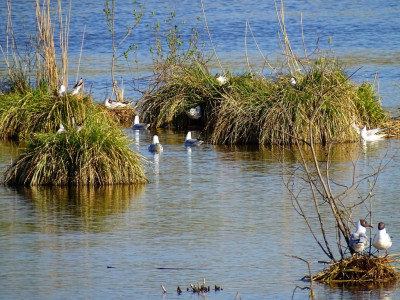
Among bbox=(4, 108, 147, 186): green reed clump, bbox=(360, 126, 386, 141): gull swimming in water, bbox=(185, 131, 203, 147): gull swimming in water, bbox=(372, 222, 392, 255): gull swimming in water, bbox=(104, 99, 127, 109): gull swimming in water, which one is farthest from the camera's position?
bbox=(104, 99, 127, 109): gull swimming in water

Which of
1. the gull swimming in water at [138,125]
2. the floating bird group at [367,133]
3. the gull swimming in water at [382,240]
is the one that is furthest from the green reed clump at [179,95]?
the gull swimming in water at [382,240]

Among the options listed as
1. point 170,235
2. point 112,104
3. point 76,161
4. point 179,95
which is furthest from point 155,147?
point 170,235

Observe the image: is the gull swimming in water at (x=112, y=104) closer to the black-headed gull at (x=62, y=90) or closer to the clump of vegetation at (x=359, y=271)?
the black-headed gull at (x=62, y=90)

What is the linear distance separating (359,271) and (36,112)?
29.9ft

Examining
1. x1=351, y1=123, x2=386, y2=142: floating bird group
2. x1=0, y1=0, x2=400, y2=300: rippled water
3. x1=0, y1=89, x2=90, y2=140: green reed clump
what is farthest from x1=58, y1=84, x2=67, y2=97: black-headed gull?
x1=351, y1=123, x2=386, y2=142: floating bird group

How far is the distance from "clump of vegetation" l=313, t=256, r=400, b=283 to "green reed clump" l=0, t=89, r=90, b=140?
8.05m

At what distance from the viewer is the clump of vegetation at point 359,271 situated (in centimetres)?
814

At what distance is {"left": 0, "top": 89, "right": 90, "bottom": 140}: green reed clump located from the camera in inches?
627

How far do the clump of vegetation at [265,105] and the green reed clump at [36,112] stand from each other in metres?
2.05

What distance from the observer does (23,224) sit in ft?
34.5

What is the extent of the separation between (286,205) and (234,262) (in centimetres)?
264

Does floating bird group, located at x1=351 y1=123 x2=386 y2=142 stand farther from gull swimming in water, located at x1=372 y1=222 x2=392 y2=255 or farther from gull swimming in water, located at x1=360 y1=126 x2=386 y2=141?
gull swimming in water, located at x1=372 y1=222 x2=392 y2=255

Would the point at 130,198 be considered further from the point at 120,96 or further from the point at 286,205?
the point at 120,96

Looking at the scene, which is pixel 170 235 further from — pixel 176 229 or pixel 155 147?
pixel 155 147
